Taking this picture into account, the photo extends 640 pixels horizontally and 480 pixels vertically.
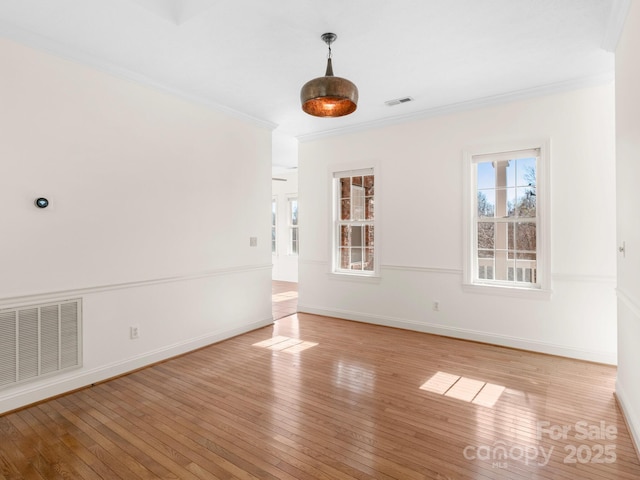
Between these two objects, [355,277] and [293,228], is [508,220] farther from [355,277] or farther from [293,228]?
[293,228]

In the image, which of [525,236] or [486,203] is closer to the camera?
[525,236]

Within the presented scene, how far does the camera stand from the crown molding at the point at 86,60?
8.70 feet

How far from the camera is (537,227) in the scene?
3.88 m

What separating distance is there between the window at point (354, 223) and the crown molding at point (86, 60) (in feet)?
6.73

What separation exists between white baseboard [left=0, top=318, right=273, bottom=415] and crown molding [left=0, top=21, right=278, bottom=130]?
2.64 m

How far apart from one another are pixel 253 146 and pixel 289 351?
271 cm

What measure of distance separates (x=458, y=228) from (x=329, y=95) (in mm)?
2753

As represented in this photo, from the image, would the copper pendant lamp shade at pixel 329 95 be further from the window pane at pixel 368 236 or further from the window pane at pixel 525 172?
the window pane at pixel 368 236

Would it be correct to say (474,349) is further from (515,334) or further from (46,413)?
→ (46,413)

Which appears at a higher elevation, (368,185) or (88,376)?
(368,185)

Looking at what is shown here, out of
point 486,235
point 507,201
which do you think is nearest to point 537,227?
point 507,201

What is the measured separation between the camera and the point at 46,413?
265 cm

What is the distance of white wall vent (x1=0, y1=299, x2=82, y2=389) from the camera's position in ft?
8.71

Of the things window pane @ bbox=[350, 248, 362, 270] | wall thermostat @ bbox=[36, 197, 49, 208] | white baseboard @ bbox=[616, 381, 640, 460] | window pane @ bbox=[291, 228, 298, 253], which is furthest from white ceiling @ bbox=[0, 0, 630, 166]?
window pane @ bbox=[291, 228, 298, 253]
